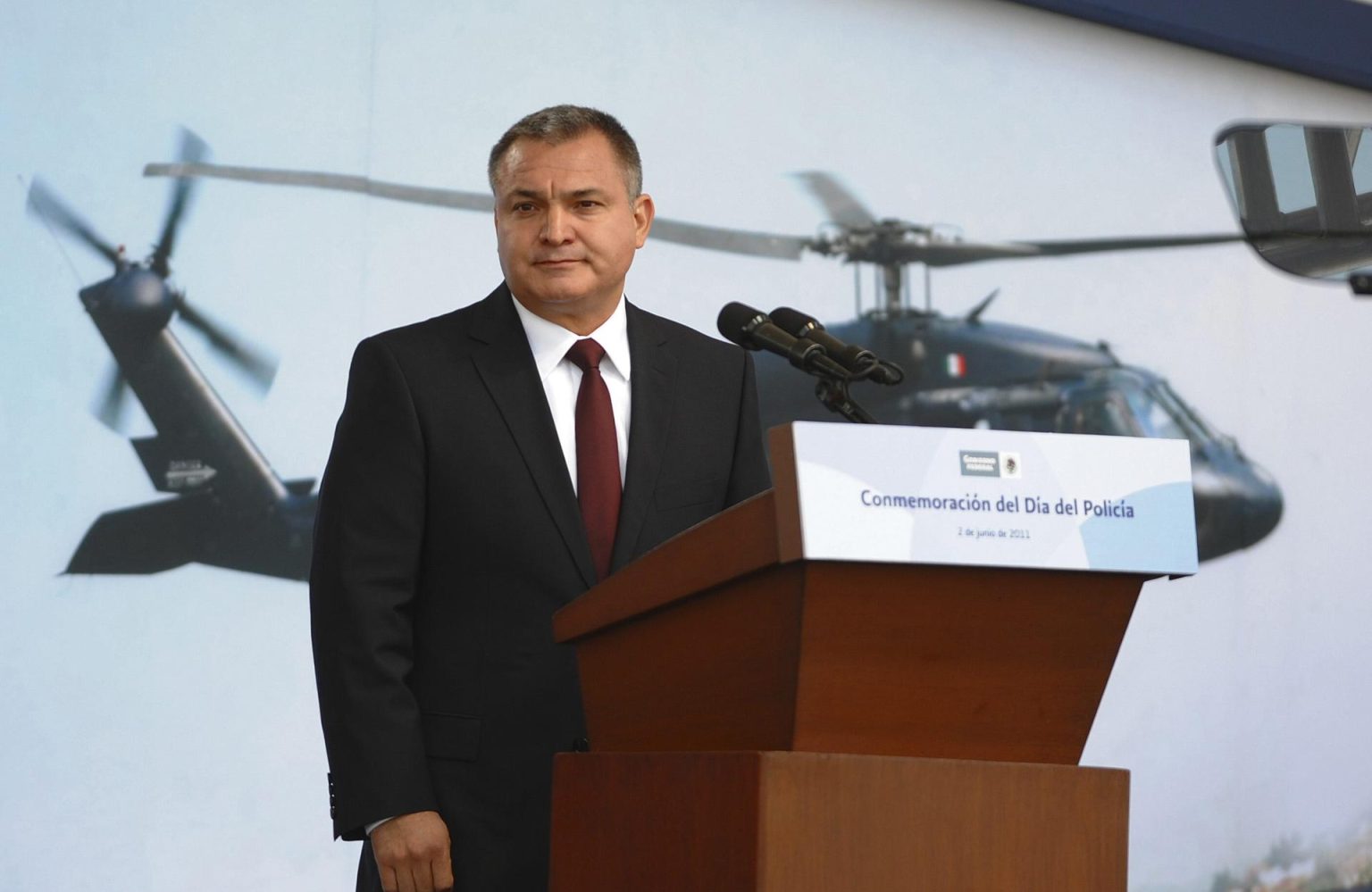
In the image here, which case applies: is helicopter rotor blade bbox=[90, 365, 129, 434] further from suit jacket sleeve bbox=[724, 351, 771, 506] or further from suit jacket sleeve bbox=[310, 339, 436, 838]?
suit jacket sleeve bbox=[724, 351, 771, 506]

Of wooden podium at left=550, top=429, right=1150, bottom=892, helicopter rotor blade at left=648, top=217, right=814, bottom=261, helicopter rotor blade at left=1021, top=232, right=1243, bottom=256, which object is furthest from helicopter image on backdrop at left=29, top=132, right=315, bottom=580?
helicopter rotor blade at left=1021, top=232, right=1243, bottom=256

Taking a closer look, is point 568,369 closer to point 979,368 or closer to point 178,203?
point 178,203

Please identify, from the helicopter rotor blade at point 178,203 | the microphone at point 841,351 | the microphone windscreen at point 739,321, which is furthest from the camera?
the helicopter rotor blade at point 178,203

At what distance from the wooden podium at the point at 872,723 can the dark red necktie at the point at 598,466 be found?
45 cm

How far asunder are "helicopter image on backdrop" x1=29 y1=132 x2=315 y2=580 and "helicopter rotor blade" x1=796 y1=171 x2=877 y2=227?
5.47ft

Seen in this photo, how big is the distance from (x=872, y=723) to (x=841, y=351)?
447 mm

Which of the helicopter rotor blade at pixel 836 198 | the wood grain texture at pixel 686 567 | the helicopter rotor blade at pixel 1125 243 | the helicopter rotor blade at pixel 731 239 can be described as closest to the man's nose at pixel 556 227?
the wood grain texture at pixel 686 567

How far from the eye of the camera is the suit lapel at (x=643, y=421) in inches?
68.3

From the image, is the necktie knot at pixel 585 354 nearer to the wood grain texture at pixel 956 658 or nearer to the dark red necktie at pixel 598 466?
the dark red necktie at pixel 598 466

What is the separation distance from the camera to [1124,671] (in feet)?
15.3

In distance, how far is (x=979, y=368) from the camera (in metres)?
4.53

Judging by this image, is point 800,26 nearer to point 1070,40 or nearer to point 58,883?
point 1070,40

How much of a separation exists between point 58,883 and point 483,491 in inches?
77.2

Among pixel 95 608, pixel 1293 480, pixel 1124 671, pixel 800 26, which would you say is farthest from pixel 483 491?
pixel 1293 480
